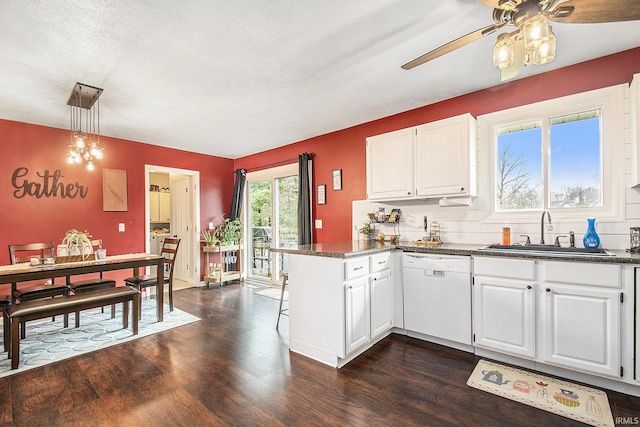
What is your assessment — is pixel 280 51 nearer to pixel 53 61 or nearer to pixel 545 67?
pixel 53 61

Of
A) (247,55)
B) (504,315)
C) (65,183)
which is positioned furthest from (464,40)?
(65,183)

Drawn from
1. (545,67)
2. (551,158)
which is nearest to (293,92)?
(545,67)

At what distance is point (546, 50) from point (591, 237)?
174 centimetres

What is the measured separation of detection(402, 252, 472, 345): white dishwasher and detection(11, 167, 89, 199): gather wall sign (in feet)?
15.1

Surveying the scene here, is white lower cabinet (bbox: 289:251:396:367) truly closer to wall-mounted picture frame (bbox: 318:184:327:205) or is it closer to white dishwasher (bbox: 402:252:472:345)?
white dishwasher (bbox: 402:252:472:345)

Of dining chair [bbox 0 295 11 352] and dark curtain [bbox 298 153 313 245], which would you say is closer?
dining chair [bbox 0 295 11 352]

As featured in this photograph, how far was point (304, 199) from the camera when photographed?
185 inches

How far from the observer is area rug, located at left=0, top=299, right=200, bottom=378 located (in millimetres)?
2652

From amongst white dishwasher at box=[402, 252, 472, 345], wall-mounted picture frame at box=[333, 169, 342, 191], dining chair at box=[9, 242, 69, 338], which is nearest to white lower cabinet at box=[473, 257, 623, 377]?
white dishwasher at box=[402, 252, 472, 345]

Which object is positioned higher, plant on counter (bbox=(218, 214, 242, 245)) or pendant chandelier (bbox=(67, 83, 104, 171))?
pendant chandelier (bbox=(67, 83, 104, 171))

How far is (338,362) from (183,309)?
2.60m

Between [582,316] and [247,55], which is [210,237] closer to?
[247,55]

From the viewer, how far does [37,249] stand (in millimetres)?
3508

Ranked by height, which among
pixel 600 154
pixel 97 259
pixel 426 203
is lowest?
pixel 97 259
